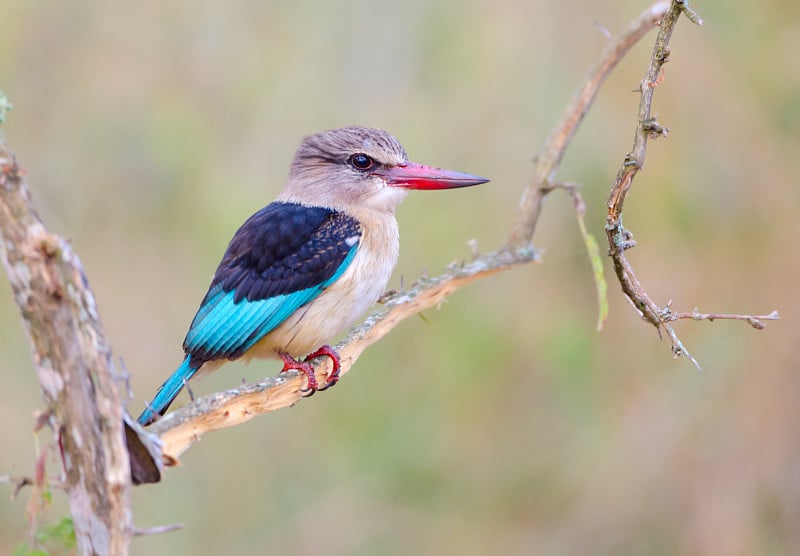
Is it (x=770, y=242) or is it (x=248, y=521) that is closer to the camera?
(x=770, y=242)

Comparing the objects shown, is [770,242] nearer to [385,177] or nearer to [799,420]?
[799,420]

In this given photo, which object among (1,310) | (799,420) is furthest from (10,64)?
(799,420)

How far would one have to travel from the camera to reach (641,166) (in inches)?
94.0

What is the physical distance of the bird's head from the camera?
12.2ft

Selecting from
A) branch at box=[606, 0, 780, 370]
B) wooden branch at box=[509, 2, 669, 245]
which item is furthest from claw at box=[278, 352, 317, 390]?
branch at box=[606, 0, 780, 370]

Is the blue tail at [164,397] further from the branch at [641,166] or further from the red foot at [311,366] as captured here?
the branch at [641,166]

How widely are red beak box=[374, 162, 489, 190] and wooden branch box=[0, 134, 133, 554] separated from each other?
1889 millimetres

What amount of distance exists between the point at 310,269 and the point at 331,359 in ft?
1.02

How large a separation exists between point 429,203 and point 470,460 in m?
1.26

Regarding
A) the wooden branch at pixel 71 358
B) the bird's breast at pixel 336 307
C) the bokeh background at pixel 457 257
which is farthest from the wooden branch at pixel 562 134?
the wooden branch at pixel 71 358

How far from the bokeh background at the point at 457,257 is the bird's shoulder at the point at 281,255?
1.37 metres

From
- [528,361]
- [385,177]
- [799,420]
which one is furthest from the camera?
[528,361]

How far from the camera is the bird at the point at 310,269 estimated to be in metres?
3.21

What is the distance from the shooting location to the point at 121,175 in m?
5.05
